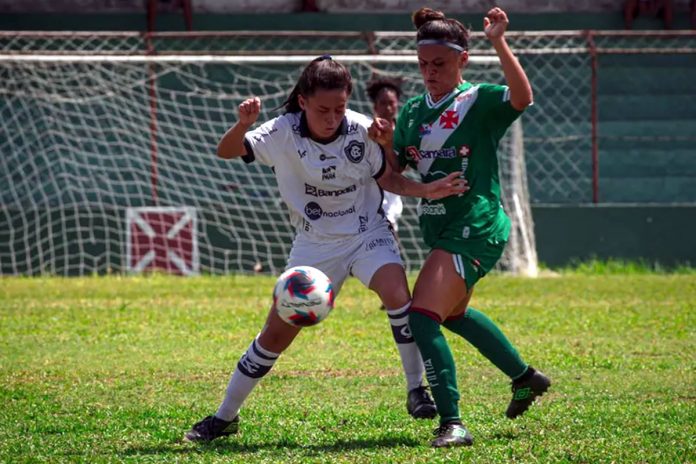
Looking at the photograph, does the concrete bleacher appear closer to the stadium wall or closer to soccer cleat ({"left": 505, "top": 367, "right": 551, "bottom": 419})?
the stadium wall

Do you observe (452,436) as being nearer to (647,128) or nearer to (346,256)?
(346,256)

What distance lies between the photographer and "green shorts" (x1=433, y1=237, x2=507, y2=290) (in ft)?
19.7

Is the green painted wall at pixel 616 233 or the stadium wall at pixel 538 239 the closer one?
the stadium wall at pixel 538 239

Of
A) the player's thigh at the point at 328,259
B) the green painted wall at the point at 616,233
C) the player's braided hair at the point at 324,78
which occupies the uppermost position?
the player's braided hair at the point at 324,78

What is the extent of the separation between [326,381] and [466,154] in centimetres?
266

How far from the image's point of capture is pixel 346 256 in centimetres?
626

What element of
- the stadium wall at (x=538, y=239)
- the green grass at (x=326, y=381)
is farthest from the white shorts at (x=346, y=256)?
the stadium wall at (x=538, y=239)

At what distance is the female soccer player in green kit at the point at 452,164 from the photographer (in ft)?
19.2

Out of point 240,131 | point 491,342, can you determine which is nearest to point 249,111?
point 240,131

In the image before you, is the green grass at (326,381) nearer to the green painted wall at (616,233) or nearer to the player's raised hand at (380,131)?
the player's raised hand at (380,131)

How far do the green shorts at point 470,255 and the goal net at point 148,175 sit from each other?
1060 centimetres

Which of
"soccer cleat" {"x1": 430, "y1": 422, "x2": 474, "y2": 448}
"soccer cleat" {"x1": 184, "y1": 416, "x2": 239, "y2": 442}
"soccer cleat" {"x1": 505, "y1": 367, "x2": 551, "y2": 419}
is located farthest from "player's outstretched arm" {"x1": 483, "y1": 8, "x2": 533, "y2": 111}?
"soccer cleat" {"x1": 184, "y1": 416, "x2": 239, "y2": 442}

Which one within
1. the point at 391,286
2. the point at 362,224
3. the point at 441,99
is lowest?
the point at 391,286

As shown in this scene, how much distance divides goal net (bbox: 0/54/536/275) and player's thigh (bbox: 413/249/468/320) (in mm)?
10726
